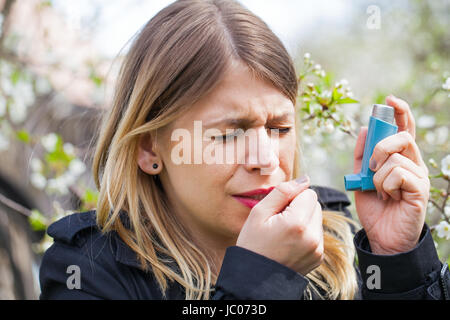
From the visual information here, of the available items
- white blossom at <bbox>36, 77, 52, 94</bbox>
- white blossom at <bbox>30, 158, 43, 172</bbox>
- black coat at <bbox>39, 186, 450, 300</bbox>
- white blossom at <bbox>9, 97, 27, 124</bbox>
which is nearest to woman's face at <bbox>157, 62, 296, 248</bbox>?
black coat at <bbox>39, 186, 450, 300</bbox>

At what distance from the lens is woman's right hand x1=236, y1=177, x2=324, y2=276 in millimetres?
1211

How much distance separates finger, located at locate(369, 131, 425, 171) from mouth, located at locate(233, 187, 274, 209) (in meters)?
0.33

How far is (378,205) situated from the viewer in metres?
1.43

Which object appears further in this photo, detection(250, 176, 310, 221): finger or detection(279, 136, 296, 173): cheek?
detection(279, 136, 296, 173): cheek

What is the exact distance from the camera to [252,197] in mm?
1386

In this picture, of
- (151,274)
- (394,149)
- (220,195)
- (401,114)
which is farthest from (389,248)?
(151,274)

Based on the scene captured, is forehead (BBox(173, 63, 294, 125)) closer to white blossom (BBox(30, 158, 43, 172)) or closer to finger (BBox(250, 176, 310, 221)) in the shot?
finger (BBox(250, 176, 310, 221))

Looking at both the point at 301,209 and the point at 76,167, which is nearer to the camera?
the point at 301,209

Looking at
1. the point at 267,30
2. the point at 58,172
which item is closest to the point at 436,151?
the point at 267,30

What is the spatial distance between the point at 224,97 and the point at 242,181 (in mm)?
266

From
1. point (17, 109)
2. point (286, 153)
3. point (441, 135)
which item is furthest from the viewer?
point (17, 109)

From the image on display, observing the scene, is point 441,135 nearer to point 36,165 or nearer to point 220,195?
point 220,195

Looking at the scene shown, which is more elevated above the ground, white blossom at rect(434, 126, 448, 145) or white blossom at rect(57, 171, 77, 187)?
A: white blossom at rect(434, 126, 448, 145)

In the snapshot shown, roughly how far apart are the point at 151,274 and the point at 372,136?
0.83m
